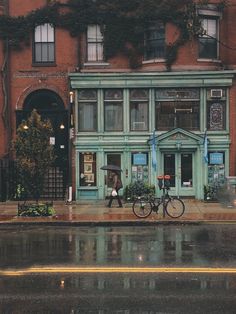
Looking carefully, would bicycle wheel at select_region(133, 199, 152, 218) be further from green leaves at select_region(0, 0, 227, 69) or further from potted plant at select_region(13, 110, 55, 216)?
green leaves at select_region(0, 0, 227, 69)

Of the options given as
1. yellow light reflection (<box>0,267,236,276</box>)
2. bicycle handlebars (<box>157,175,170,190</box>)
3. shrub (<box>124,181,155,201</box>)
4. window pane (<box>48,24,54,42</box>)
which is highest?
window pane (<box>48,24,54,42</box>)

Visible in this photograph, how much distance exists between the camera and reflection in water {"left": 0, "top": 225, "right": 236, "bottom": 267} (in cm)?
1032

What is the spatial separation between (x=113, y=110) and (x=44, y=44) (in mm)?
4588

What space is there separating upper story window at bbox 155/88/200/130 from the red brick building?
45 mm

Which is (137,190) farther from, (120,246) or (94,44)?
(120,246)

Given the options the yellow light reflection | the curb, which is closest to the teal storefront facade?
the curb

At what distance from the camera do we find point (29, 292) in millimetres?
7836

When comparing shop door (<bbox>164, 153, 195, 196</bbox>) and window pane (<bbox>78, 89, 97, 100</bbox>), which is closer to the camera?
shop door (<bbox>164, 153, 195, 196</bbox>)

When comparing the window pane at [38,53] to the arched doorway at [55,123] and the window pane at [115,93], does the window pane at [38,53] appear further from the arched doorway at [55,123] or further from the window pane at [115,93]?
the window pane at [115,93]

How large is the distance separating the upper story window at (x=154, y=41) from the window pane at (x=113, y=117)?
2.72 metres

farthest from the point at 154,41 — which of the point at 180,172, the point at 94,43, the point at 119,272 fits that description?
the point at 119,272

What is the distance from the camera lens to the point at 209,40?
2314 centimetres

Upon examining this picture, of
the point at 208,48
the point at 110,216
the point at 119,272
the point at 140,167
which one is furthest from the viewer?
the point at 208,48

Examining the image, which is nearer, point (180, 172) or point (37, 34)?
point (180, 172)
